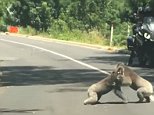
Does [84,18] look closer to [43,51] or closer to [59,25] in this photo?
[59,25]

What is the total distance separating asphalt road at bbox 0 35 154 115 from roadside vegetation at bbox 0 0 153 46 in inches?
601

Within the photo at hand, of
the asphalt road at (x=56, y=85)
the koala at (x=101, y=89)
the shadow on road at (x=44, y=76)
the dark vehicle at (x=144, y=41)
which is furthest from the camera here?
the dark vehicle at (x=144, y=41)

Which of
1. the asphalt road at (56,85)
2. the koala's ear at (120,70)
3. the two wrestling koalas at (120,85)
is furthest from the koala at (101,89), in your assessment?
the koala's ear at (120,70)

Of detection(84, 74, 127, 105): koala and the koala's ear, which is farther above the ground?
the koala's ear

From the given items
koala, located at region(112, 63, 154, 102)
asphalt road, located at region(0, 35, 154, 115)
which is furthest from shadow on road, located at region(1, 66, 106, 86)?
koala, located at region(112, 63, 154, 102)

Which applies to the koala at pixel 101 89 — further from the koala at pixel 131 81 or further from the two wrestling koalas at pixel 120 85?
the koala at pixel 131 81

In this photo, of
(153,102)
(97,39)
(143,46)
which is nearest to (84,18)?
(97,39)

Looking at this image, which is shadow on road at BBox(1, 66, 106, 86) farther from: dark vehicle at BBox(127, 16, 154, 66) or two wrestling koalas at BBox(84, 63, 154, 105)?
two wrestling koalas at BBox(84, 63, 154, 105)

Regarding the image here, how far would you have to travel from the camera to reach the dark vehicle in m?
24.0

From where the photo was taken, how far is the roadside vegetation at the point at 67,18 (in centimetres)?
4969

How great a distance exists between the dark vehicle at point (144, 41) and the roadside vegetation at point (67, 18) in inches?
713

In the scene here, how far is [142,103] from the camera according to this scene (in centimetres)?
1346

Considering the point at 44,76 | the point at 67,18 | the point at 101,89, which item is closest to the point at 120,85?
the point at 101,89

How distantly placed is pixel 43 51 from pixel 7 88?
1774 cm
